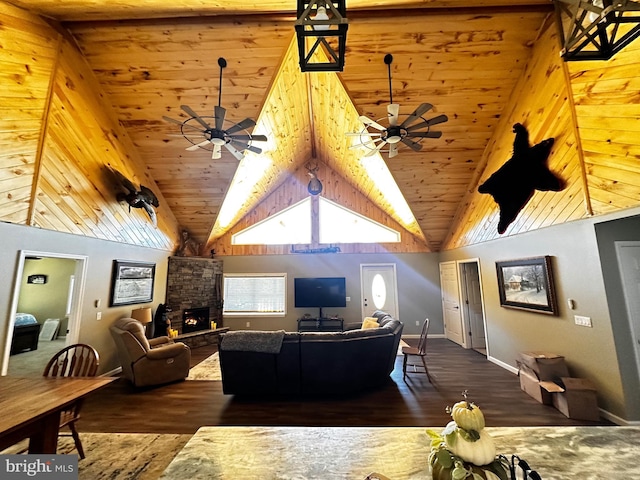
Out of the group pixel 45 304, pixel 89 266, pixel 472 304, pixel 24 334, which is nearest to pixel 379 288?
pixel 472 304

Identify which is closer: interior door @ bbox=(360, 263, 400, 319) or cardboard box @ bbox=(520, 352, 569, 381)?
cardboard box @ bbox=(520, 352, 569, 381)

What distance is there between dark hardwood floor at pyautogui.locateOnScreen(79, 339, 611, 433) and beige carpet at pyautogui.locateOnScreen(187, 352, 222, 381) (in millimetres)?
214

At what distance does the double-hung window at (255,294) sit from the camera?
759cm

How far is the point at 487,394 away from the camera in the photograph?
3.81m

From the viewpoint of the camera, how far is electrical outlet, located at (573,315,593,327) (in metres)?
3.31

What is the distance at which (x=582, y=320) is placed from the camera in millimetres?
3395

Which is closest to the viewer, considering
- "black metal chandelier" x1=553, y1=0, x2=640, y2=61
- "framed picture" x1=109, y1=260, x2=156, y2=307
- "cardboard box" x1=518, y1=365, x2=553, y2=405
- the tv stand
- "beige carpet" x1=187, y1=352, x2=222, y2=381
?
"black metal chandelier" x1=553, y1=0, x2=640, y2=61

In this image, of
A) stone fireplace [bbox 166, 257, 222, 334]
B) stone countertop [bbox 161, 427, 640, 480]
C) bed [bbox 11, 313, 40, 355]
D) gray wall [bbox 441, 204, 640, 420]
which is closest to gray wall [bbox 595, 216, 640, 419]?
gray wall [bbox 441, 204, 640, 420]

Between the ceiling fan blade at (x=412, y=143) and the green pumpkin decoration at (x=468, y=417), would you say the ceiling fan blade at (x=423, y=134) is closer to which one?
the ceiling fan blade at (x=412, y=143)

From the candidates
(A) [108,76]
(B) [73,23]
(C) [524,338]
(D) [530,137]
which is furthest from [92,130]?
(C) [524,338]

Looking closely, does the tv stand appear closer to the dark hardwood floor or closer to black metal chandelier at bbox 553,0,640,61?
the dark hardwood floor

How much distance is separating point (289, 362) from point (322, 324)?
3483 mm

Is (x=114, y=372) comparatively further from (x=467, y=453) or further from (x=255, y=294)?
(x=467, y=453)

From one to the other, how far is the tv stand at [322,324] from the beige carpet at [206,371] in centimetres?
234
